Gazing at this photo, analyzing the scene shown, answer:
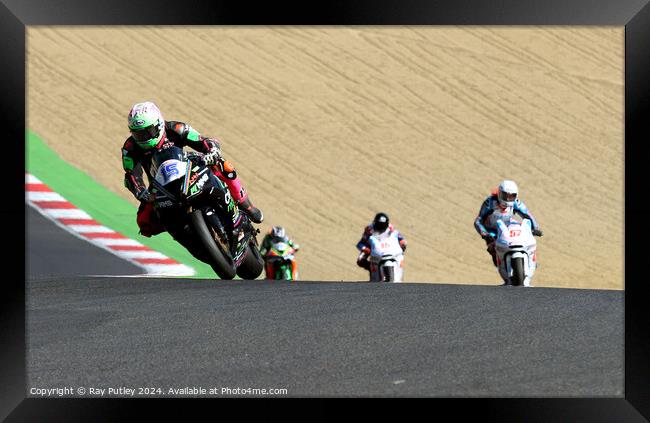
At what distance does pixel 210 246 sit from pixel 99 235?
8115mm

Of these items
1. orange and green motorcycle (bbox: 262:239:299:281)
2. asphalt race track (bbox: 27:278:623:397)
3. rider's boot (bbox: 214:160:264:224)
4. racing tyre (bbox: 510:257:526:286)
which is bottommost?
asphalt race track (bbox: 27:278:623:397)

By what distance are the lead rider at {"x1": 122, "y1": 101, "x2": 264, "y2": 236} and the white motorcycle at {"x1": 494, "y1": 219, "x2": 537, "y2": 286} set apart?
4.67 m

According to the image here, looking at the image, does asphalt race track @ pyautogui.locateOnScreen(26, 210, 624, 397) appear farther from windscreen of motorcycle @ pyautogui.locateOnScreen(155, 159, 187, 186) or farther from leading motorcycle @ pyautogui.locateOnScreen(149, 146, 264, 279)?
windscreen of motorcycle @ pyautogui.locateOnScreen(155, 159, 187, 186)

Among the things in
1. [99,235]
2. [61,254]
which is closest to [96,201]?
[99,235]

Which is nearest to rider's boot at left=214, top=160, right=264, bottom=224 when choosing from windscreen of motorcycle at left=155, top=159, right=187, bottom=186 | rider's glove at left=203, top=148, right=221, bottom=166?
rider's glove at left=203, top=148, right=221, bottom=166

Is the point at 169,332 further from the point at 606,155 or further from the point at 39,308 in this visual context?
the point at 606,155

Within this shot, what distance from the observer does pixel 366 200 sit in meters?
32.9

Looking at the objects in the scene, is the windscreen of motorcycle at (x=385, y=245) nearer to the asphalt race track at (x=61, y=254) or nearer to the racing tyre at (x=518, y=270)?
the racing tyre at (x=518, y=270)

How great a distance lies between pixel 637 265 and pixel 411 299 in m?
4.78

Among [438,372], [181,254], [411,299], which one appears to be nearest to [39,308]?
[411,299]

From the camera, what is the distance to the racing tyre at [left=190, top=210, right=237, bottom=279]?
9.77 meters

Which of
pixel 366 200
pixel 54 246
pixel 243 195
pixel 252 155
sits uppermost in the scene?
pixel 252 155

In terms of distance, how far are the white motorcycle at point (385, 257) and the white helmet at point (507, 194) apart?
1.97 metres

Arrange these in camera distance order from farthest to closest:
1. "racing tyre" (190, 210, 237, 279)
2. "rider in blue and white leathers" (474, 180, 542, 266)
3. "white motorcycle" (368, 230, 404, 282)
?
1. "white motorcycle" (368, 230, 404, 282)
2. "rider in blue and white leathers" (474, 180, 542, 266)
3. "racing tyre" (190, 210, 237, 279)
